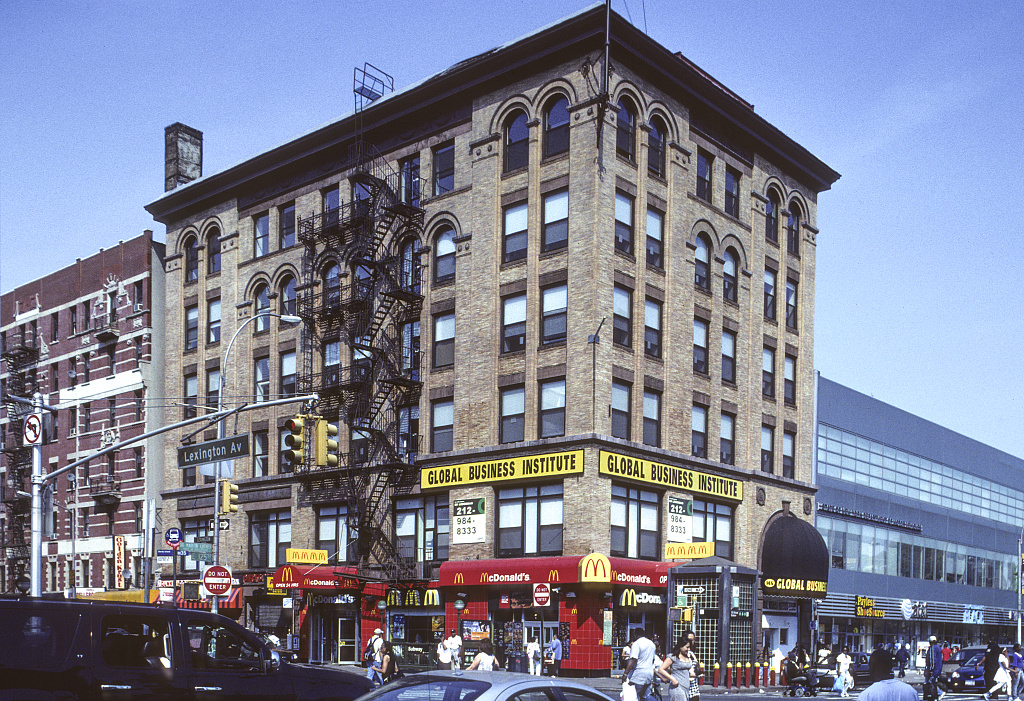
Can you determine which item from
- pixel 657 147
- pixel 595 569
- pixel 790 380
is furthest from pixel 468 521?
pixel 790 380

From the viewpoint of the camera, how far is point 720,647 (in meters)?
37.4

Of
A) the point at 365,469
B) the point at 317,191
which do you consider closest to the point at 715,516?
the point at 365,469

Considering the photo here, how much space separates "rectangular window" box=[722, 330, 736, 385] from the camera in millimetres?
45719

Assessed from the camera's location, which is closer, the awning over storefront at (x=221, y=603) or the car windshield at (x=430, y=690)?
the car windshield at (x=430, y=690)

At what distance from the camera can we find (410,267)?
149 feet

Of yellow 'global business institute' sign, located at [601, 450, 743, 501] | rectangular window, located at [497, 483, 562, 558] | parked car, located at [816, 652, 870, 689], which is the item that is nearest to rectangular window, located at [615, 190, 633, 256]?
yellow 'global business institute' sign, located at [601, 450, 743, 501]

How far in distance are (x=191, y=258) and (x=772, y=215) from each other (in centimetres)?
2848

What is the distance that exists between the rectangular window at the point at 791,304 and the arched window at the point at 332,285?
788 inches

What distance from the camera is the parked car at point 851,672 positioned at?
A: 38312 millimetres

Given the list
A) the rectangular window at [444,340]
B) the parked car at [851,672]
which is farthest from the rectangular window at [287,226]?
the parked car at [851,672]

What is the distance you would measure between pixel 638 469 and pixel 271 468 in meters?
18.4

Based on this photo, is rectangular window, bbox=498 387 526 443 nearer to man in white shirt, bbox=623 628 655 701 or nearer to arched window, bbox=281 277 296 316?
arched window, bbox=281 277 296 316

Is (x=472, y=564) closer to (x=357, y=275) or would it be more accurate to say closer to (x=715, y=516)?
(x=715, y=516)

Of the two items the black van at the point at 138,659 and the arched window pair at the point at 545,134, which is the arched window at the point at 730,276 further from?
the black van at the point at 138,659
